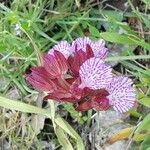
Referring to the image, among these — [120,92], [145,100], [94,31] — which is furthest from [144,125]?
[94,31]

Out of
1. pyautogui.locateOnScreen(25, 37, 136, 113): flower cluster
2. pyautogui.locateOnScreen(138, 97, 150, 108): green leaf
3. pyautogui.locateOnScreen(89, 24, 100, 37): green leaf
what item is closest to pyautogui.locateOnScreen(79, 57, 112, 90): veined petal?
pyautogui.locateOnScreen(25, 37, 136, 113): flower cluster

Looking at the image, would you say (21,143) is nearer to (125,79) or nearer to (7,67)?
(7,67)

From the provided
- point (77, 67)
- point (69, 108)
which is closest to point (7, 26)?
point (69, 108)

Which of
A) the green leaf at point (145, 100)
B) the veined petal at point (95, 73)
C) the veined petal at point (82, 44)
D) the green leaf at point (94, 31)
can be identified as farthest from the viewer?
the green leaf at point (94, 31)

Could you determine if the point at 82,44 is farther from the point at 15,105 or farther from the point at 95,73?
the point at 15,105

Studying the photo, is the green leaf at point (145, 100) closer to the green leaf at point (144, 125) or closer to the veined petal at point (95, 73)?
the green leaf at point (144, 125)

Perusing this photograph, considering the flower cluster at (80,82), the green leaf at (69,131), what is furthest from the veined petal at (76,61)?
the green leaf at (69,131)

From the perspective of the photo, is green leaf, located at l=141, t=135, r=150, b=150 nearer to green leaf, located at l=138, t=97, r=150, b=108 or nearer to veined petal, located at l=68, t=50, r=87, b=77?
green leaf, located at l=138, t=97, r=150, b=108
